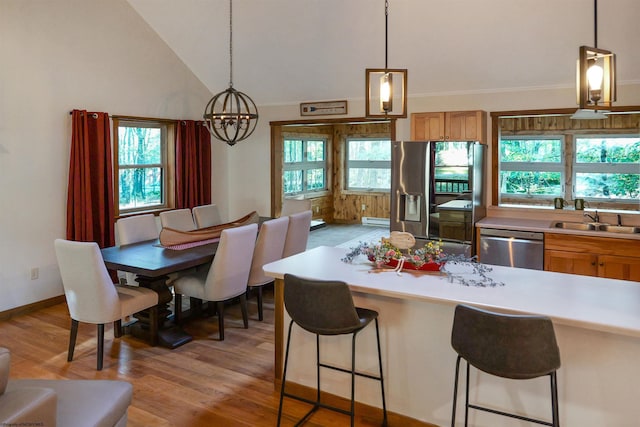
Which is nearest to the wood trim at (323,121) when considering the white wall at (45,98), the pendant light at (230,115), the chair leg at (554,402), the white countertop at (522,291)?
the pendant light at (230,115)

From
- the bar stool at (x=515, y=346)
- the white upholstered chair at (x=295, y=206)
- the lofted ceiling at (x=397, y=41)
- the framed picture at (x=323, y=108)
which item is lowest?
the bar stool at (x=515, y=346)

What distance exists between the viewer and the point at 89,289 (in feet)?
11.5

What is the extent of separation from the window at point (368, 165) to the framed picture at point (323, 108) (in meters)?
3.89

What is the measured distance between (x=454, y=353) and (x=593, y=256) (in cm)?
291

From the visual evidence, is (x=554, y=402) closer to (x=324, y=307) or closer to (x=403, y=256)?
(x=324, y=307)

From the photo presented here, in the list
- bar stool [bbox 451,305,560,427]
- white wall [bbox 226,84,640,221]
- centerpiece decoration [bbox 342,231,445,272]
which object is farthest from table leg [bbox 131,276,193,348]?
white wall [bbox 226,84,640,221]

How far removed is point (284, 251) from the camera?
4.97 meters

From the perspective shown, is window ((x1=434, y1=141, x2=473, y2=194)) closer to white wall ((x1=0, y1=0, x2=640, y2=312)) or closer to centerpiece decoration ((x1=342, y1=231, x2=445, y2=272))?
white wall ((x1=0, y1=0, x2=640, y2=312))

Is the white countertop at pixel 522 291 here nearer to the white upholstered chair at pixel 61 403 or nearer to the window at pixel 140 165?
the white upholstered chair at pixel 61 403

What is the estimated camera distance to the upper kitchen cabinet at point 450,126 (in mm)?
5375

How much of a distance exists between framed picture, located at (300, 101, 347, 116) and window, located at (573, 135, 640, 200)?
4108mm

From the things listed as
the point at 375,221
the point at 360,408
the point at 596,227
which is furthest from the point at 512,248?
the point at 375,221

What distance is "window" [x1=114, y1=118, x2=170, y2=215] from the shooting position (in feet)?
19.3

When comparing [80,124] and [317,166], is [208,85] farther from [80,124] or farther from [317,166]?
[317,166]
